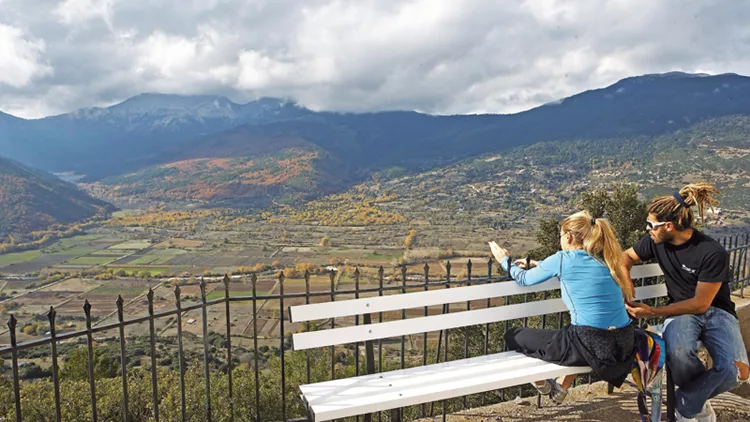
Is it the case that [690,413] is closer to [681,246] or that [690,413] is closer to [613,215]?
[681,246]

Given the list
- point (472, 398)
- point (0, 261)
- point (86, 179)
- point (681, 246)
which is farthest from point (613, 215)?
point (86, 179)

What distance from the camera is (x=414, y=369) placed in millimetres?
3068

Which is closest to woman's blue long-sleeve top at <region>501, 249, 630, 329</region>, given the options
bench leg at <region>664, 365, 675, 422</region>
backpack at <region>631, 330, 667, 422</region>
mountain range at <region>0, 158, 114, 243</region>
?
backpack at <region>631, 330, 667, 422</region>

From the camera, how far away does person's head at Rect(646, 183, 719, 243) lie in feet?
9.34

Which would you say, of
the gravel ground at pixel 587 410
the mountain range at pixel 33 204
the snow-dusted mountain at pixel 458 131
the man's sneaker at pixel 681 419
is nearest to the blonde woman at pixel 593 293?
the man's sneaker at pixel 681 419

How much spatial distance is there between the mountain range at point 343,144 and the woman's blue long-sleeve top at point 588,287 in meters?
110

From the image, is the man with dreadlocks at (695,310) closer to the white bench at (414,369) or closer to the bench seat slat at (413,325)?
the white bench at (414,369)

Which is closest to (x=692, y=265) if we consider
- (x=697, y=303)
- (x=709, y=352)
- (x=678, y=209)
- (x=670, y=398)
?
(x=697, y=303)

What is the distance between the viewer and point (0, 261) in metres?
59.7

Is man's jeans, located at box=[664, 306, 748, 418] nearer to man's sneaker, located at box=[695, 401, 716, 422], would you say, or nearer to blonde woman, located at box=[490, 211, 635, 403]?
man's sneaker, located at box=[695, 401, 716, 422]

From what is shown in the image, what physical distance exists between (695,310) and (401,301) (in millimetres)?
1749

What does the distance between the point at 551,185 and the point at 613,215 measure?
75020mm

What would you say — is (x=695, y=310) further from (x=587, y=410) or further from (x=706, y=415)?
(x=587, y=410)

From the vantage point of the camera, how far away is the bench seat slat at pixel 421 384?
2541mm
